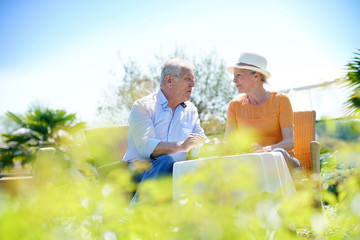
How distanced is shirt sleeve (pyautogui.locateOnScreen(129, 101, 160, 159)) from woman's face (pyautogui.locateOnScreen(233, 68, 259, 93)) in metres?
1.13

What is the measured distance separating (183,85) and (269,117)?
1.00 m

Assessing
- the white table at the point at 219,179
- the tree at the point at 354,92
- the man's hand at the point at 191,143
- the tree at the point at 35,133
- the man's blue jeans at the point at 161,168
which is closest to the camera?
the white table at the point at 219,179

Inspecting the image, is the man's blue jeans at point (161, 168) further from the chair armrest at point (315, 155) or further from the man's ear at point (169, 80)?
the chair armrest at point (315, 155)

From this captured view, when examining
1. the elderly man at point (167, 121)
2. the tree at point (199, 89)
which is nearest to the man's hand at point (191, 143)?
the elderly man at point (167, 121)

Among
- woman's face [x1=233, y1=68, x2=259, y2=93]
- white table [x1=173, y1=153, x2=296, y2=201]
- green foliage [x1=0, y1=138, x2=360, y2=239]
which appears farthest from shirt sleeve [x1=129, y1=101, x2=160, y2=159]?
green foliage [x1=0, y1=138, x2=360, y2=239]

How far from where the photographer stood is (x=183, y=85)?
3393 millimetres

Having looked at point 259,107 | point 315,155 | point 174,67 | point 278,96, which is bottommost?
point 315,155

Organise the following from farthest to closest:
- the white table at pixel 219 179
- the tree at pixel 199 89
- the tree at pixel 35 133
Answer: the tree at pixel 199 89 < the tree at pixel 35 133 < the white table at pixel 219 179

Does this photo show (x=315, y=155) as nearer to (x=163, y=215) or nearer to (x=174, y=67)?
(x=174, y=67)

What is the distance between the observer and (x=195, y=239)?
1.67 feet

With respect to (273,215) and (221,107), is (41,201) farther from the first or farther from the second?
(221,107)

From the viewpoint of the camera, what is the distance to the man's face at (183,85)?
134 inches

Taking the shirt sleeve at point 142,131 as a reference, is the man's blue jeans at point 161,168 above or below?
below

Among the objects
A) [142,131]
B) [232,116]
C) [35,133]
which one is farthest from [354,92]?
[35,133]
